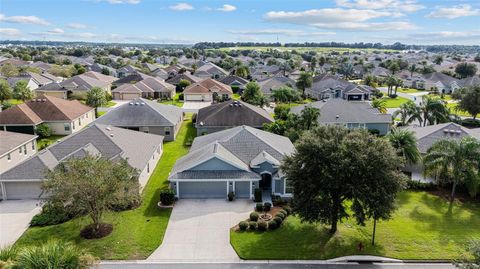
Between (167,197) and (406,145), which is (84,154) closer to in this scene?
(167,197)

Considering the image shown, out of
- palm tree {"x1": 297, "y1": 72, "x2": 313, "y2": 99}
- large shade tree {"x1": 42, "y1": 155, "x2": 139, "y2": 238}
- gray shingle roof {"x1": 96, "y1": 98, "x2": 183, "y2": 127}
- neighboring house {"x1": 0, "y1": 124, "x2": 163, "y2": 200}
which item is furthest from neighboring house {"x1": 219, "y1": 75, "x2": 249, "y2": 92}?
large shade tree {"x1": 42, "y1": 155, "x2": 139, "y2": 238}

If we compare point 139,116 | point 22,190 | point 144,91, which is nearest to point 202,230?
point 22,190

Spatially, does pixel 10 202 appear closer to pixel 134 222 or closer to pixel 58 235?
pixel 58 235

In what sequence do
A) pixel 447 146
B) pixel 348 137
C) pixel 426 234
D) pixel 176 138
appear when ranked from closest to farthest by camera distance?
pixel 348 137
pixel 426 234
pixel 447 146
pixel 176 138

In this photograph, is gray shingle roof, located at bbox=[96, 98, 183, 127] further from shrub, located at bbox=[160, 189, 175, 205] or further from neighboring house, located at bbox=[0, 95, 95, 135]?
shrub, located at bbox=[160, 189, 175, 205]

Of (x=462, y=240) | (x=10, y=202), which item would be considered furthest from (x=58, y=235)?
(x=462, y=240)
